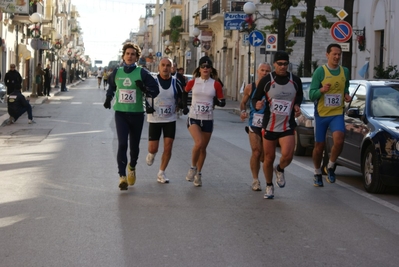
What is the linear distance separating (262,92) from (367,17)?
85.1 feet

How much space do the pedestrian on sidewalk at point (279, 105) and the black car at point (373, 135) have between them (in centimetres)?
128

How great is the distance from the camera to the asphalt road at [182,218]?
282 inches

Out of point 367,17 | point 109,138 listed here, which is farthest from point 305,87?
point 367,17

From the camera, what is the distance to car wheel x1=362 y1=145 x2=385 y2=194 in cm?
1137

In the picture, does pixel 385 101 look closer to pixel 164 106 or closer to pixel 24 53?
pixel 164 106

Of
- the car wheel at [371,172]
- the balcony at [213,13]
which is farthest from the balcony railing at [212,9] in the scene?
the car wheel at [371,172]

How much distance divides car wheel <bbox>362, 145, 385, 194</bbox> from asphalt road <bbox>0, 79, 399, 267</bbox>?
0.53ft

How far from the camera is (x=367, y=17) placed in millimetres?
35625

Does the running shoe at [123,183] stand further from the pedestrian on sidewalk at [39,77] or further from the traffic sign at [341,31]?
the pedestrian on sidewalk at [39,77]

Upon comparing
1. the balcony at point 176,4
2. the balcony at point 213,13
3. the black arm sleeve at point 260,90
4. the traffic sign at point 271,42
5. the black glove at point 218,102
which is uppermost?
the balcony at point 176,4

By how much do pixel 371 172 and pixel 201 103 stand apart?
2463 millimetres

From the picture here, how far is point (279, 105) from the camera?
10750 millimetres

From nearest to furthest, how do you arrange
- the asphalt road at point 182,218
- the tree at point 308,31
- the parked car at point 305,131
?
1. the asphalt road at point 182,218
2. the parked car at point 305,131
3. the tree at point 308,31

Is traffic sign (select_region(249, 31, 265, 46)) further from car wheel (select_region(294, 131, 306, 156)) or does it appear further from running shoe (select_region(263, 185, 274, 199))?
running shoe (select_region(263, 185, 274, 199))
